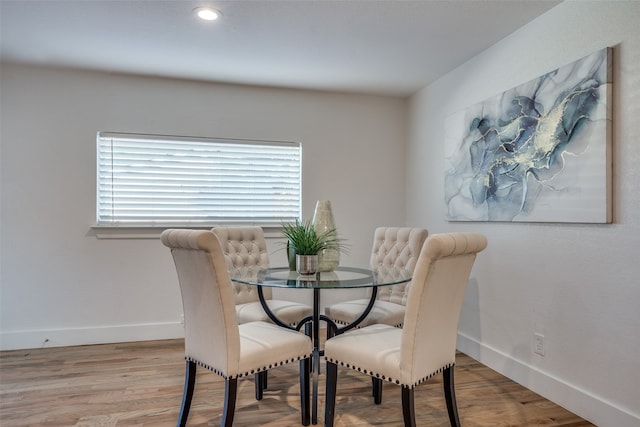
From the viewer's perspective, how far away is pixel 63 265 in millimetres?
3377

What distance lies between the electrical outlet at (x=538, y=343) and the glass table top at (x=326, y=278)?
881 millimetres

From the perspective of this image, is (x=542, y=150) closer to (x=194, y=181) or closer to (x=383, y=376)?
(x=383, y=376)

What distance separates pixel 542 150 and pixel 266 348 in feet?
6.37

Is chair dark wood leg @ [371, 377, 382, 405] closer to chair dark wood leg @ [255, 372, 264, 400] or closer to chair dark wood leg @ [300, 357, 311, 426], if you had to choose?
chair dark wood leg @ [300, 357, 311, 426]

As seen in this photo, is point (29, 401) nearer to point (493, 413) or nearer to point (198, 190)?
point (198, 190)

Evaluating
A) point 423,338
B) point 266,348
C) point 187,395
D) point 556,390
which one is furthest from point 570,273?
point 187,395

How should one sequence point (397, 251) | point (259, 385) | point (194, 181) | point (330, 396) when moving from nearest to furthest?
point (330, 396), point (259, 385), point (397, 251), point (194, 181)

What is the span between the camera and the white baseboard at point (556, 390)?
2020 millimetres

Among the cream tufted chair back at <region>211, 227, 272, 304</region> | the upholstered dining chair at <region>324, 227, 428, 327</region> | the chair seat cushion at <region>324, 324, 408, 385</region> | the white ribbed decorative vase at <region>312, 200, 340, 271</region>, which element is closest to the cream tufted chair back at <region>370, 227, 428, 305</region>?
the upholstered dining chair at <region>324, 227, 428, 327</region>

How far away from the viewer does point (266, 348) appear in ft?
6.21

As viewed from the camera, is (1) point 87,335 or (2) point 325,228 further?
(1) point 87,335

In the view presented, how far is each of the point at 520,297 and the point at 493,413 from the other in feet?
2.51

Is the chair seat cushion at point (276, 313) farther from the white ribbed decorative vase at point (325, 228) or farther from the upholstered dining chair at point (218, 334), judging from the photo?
the upholstered dining chair at point (218, 334)

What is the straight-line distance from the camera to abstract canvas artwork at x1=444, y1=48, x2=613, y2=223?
2.07 metres
